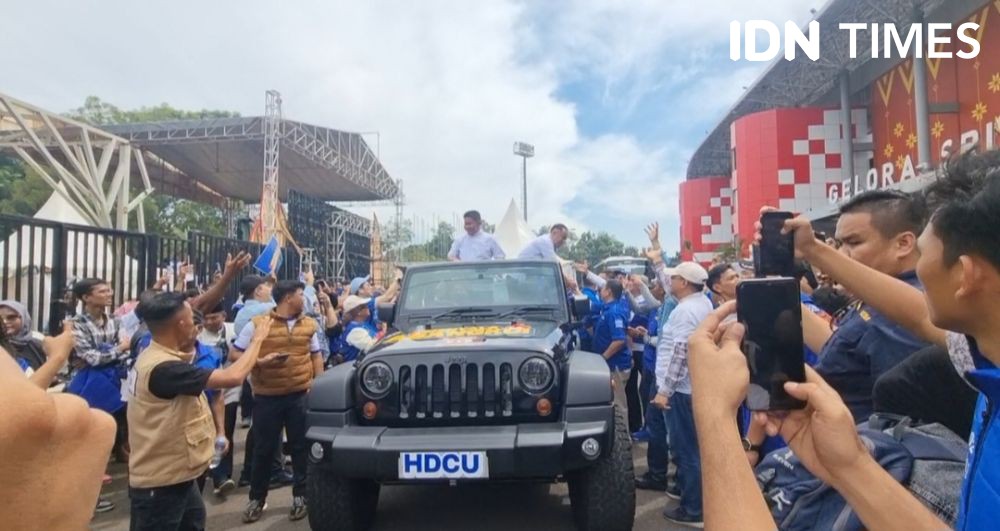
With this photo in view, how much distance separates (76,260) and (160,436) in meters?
4.75

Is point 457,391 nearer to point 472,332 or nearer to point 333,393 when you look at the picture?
point 472,332

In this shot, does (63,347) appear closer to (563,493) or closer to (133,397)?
(133,397)

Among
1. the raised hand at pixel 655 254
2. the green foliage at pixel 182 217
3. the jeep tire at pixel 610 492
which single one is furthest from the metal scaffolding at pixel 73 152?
the green foliage at pixel 182 217

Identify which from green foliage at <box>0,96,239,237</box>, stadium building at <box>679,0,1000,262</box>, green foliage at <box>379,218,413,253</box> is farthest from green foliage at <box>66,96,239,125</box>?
stadium building at <box>679,0,1000,262</box>

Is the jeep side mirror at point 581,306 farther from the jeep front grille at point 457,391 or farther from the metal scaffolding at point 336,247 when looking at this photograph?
the metal scaffolding at point 336,247

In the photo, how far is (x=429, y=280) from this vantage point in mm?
4953

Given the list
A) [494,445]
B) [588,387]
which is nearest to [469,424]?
[494,445]

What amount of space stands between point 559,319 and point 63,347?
2.95 metres

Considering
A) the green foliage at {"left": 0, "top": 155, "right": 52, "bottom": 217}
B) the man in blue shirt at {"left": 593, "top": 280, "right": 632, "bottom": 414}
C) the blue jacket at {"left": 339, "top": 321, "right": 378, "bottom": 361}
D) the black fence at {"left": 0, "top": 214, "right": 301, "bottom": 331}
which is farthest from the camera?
the green foliage at {"left": 0, "top": 155, "right": 52, "bottom": 217}

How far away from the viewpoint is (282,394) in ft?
14.0

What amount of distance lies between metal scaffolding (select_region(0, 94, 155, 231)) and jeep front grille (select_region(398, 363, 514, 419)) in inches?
498

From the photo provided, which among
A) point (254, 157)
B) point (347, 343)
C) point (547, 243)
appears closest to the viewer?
point (347, 343)

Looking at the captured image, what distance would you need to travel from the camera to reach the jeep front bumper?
124 inches

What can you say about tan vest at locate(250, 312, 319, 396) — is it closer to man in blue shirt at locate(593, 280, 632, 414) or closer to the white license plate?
the white license plate
